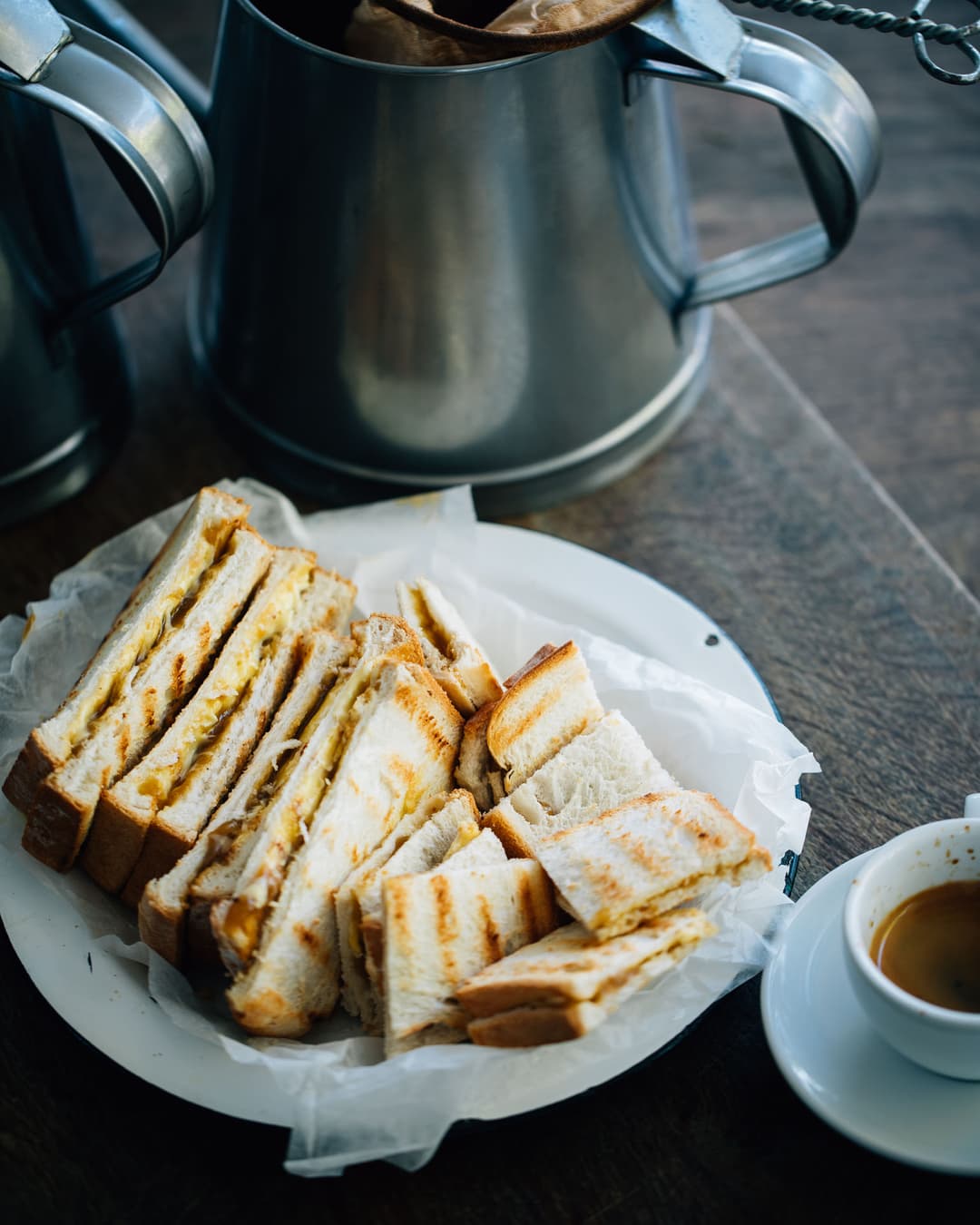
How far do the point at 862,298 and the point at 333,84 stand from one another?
129 centimetres

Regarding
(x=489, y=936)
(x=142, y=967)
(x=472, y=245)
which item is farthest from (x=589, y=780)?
(x=472, y=245)

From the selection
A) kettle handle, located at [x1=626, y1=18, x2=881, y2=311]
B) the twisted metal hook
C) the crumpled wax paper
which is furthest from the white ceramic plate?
the twisted metal hook

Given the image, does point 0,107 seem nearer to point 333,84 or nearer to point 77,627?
point 333,84

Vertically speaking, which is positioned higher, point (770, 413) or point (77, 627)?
point (77, 627)

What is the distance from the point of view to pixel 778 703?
130 cm

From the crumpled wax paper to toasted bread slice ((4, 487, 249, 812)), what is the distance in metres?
0.06

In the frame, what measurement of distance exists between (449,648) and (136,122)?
577mm

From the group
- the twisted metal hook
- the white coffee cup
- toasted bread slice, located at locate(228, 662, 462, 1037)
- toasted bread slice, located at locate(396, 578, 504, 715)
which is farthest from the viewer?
toasted bread slice, located at locate(396, 578, 504, 715)

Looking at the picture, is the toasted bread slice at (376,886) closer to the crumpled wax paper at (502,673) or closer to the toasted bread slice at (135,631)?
the crumpled wax paper at (502,673)

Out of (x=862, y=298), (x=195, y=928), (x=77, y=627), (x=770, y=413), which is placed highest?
(x=77, y=627)

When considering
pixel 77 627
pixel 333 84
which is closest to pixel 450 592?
pixel 77 627

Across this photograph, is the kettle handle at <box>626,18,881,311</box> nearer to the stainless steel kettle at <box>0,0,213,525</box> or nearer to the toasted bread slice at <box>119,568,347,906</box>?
the stainless steel kettle at <box>0,0,213,525</box>

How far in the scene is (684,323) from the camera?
1.49 m

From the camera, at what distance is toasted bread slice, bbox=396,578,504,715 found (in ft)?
3.81
